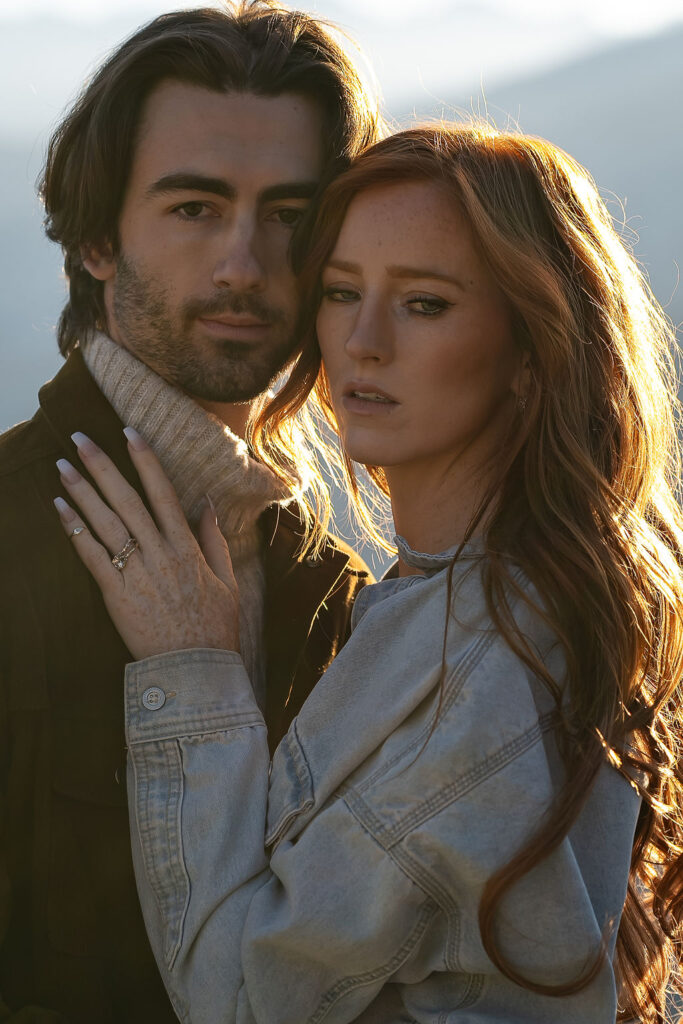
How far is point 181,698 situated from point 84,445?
597mm

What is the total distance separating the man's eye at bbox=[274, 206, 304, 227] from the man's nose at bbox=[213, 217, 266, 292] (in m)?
0.10

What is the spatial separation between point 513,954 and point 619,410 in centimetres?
105

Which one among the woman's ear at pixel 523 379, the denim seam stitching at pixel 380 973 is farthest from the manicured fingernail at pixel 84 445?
the denim seam stitching at pixel 380 973

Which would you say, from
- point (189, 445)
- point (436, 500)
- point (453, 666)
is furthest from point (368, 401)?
point (453, 666)

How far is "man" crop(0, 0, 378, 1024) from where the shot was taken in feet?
7.07

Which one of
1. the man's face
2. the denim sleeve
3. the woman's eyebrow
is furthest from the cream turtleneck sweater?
the woman's eyebrow

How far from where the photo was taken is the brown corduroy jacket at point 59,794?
2.14 meters

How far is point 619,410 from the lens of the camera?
2.27 meters

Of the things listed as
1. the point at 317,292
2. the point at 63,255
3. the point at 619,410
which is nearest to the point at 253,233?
the point at 317,292

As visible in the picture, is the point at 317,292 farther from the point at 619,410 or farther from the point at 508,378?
the point at 619,410

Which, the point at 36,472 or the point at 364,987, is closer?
the point at 364,987

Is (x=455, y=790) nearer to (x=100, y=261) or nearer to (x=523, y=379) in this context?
(x=523, y=379)

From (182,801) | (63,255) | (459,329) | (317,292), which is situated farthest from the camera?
(63,255)

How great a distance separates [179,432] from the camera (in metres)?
2.47
